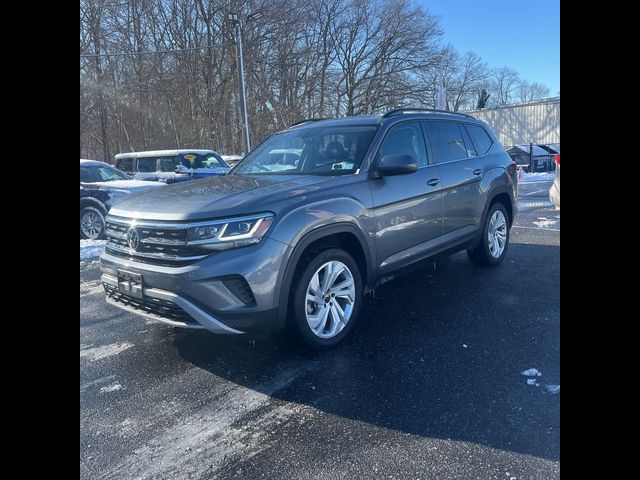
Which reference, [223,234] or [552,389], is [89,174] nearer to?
[223,234]

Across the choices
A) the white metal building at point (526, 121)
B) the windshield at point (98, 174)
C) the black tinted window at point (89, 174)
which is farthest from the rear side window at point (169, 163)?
the white metal building at point (526, 121)

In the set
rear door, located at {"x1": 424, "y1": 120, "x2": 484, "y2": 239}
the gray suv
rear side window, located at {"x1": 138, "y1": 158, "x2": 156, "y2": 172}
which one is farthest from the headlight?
rear side window, located at {"x1": 138, "y1": 158, "x2": 156, "y2": 172}

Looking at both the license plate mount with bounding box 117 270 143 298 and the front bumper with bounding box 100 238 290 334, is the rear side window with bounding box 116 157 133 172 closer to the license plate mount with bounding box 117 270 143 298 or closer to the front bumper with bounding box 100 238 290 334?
the license plate mount with bounding box 117 270 143 298

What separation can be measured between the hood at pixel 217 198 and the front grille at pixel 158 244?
0.21ft

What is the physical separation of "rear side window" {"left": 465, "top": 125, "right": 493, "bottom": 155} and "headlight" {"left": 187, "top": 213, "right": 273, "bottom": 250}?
3.58m

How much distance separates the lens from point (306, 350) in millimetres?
3588

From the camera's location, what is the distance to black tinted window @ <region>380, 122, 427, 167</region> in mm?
4266

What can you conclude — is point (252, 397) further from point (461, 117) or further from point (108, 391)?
point (461, 117)

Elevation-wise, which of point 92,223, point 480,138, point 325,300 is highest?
point 480,138

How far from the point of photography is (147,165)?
45.2 feet

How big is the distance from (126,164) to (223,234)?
12.3 m

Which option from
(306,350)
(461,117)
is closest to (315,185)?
(306,350)

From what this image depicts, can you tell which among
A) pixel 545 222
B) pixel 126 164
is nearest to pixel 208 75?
pixel 126 164
